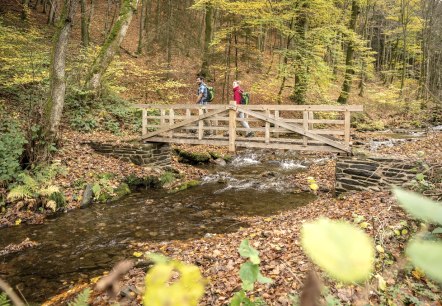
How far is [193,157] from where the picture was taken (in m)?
12.6

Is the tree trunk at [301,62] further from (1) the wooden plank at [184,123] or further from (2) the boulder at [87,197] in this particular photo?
(2) the boulder at [87,197]

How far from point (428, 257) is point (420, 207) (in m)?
0.11

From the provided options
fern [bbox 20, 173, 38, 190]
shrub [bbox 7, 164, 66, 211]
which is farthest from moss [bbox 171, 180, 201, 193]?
fern [bbox 20, 173, 38, 190]

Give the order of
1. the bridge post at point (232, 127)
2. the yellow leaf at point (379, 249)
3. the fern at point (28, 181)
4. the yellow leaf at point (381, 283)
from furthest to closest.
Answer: the bridge post at point (232, 127), the fern at point (28, 181), the yellow leaf at point (379, 249), the yellow leaf at point (381, 283)

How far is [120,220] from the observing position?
7.12m

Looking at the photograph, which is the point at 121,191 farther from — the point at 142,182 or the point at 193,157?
the point at 193,157

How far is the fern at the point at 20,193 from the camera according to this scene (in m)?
7.01

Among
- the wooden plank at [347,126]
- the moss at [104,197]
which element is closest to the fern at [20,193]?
the moss at [104,197]

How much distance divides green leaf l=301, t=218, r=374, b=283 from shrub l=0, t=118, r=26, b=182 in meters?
8.45

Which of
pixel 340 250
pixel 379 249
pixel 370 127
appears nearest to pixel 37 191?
pixel 379 249

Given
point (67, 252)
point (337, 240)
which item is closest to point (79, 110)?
point (67, 252)

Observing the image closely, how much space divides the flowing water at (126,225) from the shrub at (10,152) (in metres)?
1.51

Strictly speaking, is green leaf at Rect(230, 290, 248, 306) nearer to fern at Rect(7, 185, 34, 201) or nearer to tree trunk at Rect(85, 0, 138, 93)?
fern at Rect(7, 185, 34, 201)

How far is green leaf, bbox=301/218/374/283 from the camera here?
0.41 metres
